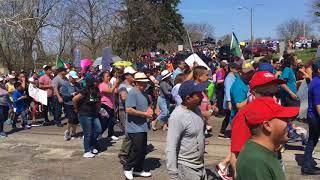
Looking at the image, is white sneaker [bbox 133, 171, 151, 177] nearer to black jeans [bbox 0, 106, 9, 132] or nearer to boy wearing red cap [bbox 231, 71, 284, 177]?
boy wearing red cap [bbox 231, 71, 284, 177]

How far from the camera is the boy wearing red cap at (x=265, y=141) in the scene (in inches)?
103

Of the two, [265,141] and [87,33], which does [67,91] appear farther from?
[87,33]

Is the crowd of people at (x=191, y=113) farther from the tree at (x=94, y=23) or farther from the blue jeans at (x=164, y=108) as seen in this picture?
the tree at (x=94, y=23)

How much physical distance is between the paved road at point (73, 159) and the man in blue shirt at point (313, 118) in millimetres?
232

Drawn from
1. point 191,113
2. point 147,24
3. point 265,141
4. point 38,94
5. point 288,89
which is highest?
point 147,24

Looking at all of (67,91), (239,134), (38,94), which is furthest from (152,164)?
(38,94)

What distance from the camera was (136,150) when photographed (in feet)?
25.4

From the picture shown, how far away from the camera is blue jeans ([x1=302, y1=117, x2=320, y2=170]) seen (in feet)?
25.1

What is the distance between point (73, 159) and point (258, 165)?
7299 mm

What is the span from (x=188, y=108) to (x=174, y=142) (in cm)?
39

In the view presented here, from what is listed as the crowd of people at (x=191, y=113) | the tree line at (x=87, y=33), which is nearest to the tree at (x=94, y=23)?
the tree line at (x=87, y=33)

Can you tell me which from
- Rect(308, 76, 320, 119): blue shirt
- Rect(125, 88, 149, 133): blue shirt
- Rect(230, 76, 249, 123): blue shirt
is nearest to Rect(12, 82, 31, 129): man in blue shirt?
Rect(125, 88, 149, 133): blue shirt

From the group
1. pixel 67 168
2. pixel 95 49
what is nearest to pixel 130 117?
pixel 67 168

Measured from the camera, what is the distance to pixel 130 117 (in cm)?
764
